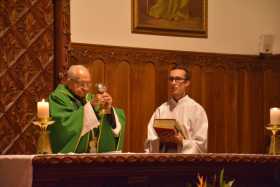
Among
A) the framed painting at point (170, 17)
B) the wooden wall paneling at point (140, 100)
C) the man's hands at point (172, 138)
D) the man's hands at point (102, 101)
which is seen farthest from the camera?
the framed painting at point (170, 17)

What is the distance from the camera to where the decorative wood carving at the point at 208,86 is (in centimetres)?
920

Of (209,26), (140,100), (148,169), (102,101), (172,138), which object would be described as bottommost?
(148,169)

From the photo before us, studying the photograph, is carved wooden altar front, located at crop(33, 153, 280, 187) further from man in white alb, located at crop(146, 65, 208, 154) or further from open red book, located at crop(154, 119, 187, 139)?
man in white alb, located at crop(146, 65, 208, 154)

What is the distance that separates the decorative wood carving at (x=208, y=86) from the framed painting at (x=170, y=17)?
32 centimetres

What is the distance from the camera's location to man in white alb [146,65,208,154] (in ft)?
23.6

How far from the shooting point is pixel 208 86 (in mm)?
9820

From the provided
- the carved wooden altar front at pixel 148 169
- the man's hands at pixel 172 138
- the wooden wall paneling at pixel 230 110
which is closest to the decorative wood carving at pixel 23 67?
the man's hands at pixel 172 138

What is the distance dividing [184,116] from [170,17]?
230cm

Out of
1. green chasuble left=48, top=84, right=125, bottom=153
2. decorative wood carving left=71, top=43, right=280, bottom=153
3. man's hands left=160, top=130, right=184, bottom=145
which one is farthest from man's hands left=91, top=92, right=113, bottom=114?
decorative wood carving left=71, top=43, right=280, bottom=153

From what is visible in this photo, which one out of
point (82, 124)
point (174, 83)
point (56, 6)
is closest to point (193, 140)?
point (174, 83)

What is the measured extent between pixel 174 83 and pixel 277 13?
3.34 m

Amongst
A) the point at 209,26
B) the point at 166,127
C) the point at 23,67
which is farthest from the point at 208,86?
the point at 166,127

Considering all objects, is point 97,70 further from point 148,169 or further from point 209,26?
point 148,169

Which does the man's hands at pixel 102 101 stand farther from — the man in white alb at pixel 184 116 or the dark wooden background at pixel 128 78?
the dark wooden background at pixel 128 78
